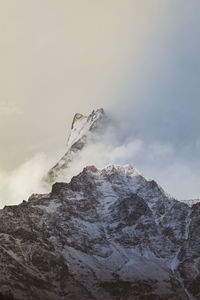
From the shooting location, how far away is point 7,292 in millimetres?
63781
